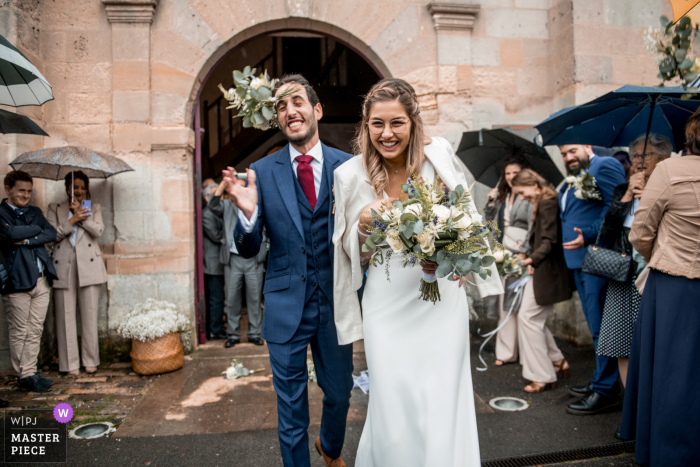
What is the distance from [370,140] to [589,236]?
2623 millimetres

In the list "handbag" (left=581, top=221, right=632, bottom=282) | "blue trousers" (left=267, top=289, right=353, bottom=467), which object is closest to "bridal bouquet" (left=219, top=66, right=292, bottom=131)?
"blue trousers" (left=267, top=289, right=353, bottom=467)

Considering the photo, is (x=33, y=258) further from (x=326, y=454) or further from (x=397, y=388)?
(x=397, y=388)

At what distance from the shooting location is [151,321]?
5285 mm

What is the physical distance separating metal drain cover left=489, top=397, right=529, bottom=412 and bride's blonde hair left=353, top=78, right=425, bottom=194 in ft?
8.52

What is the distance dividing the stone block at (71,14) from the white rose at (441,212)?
17.8 ft

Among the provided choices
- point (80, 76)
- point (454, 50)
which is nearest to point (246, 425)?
point (80, 76)

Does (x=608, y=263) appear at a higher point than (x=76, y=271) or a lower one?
higher

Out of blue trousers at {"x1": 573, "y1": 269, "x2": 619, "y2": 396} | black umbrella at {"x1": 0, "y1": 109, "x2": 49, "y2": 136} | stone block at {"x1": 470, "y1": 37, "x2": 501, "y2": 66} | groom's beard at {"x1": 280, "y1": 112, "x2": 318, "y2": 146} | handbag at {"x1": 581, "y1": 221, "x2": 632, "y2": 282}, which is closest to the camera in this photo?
groom's beard at {"x1": 280, "y1": 112, "x2": 318, "y2": 146}

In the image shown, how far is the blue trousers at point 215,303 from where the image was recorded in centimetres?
674

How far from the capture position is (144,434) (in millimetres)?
3803

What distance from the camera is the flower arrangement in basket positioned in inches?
204

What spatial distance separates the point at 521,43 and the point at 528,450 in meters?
4.98

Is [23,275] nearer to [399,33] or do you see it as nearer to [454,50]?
[399,33]

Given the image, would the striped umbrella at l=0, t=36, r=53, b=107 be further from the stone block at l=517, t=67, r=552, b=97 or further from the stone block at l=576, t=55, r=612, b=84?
the stone block at l=576, t=55, r=612, b=84
